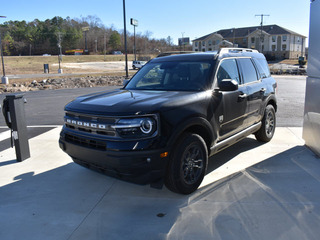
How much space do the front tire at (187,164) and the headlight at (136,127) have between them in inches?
17.8

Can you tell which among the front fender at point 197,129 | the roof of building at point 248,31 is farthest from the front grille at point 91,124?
the roof of building at point 248,31

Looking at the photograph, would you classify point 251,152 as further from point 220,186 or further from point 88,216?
point 88,216

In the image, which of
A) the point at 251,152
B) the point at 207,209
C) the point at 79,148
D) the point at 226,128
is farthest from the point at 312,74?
the point at 79,148

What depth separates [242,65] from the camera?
5277mm

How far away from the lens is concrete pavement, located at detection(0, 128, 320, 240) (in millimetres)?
3105

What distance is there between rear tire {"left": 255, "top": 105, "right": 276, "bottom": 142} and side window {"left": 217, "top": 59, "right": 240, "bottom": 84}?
4.77 feet

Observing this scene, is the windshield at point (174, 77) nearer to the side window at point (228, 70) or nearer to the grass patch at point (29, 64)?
the side window at point (228, 70)

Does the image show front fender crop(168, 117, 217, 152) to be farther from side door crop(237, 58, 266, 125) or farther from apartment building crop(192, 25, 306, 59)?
apartment building crop(192, 25, 306, 59)

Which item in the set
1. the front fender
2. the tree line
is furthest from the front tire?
the tree line

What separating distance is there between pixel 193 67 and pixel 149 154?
6.40 feet

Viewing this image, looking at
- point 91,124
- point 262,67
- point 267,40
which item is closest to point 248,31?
point 267,40

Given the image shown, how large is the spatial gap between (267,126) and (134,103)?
371 centimetres

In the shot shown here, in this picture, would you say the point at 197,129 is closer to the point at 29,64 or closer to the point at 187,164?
the point at 187,164

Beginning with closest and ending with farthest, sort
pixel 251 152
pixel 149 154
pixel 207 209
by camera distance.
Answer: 1. pixel 149 154
2. pixel 207 209
3. pixel 251 152
